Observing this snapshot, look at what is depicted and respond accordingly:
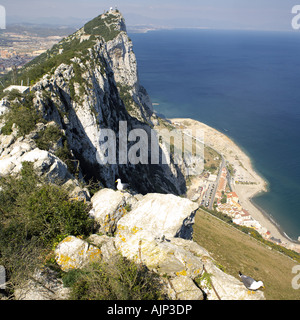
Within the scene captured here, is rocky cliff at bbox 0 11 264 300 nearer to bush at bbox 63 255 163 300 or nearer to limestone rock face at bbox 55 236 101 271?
limestone rock face at bbox 55 236 101 271

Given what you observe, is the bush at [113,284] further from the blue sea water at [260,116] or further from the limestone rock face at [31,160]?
the blue sea water at [260,116]

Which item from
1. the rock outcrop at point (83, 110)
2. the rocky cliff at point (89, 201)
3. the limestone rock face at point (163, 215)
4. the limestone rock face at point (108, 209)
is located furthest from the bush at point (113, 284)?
the rock outcrop at point (83, 110)

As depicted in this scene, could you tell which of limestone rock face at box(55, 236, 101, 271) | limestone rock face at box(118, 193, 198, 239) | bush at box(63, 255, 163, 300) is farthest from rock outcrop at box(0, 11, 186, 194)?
bush at box(63, 255, 163, 300)

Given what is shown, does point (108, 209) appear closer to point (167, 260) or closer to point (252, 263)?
point (167, 260)

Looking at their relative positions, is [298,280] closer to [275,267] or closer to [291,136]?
[275,267]

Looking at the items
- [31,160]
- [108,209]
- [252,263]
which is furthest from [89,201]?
[252,263]
